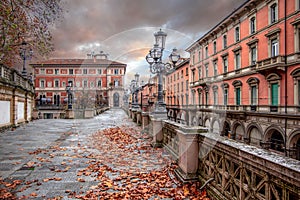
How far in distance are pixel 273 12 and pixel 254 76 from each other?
258 inches

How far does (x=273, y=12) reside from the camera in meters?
21.0

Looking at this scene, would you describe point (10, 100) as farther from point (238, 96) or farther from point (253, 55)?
point (238, 96)

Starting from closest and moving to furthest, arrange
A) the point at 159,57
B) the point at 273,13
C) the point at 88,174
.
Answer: the point at 88,174, the point at 159,57, the point at 273,13

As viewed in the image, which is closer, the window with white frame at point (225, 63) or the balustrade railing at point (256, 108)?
the balustrade railing at point (256, 108)

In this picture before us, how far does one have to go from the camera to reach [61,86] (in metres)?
73.1

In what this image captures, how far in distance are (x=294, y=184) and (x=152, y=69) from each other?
29.2 ft

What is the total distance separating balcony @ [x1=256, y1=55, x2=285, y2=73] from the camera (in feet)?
63.9

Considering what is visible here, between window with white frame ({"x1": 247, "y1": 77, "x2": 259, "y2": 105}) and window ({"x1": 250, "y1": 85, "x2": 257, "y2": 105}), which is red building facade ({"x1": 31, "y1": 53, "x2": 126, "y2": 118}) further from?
window ({"x1": 250, "y1": 85, "x2": 257, "y2": 105})

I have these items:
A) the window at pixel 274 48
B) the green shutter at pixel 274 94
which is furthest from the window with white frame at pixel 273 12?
the green shutter at pixel 274 94

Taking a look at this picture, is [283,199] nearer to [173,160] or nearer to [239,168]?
[239,168]

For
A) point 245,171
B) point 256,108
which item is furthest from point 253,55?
point 245,171

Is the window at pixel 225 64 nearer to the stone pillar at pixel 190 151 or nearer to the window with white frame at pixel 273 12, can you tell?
the window with white frame at pixel 273 12

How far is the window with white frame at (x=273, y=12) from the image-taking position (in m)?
20.4

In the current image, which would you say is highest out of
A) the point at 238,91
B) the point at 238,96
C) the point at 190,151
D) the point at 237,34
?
the point at 237,34
